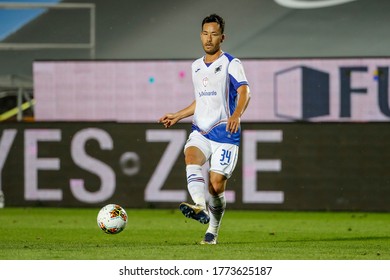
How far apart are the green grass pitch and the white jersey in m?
1.24

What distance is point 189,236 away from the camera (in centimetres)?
1538

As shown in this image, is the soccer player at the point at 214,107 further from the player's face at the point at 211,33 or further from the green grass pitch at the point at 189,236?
the green grass pitch at the point at 189,236

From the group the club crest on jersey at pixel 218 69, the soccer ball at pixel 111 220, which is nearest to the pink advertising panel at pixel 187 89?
the soccer ball at pixel 111 220

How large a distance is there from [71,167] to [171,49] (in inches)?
762

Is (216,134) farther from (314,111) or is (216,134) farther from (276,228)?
(314,111)

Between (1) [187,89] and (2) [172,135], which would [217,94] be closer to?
(2) [172,135]

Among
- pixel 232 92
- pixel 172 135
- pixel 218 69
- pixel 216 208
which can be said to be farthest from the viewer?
pixel 172 135

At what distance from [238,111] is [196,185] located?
2.89 feet

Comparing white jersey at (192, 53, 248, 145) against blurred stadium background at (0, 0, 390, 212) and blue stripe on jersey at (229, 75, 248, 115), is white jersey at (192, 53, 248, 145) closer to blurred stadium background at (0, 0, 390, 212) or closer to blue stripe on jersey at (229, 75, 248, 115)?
blue stripe on jersey at (229, 75, 248, 115)

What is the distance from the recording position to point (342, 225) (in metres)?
18.0

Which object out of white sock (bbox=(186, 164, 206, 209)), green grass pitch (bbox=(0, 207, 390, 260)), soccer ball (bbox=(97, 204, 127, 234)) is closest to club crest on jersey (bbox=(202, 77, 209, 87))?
white sock (bbox=(186, 164, 206, 209))

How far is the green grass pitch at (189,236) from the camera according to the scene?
1211 centimetres

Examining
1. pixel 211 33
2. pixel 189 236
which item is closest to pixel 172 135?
pixel 189 236

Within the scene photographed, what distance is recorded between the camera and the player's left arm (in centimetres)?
1250
